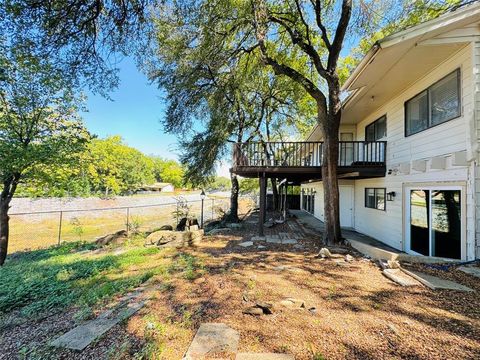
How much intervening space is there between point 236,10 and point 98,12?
167 inches

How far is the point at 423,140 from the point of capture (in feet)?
20.3

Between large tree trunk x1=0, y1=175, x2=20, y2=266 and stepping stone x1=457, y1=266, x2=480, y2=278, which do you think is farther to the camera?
large tree trunk x1=0, y1=175, x2=20, y2=266

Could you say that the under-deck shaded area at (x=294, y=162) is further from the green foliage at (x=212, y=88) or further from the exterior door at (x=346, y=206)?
the green foliage at (x=212, y=88)

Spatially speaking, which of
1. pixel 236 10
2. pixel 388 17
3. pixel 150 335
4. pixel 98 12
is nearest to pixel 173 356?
pixel 150 335

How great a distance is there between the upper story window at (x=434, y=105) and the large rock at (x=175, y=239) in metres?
6.92

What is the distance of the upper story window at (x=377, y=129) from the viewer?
341 inches

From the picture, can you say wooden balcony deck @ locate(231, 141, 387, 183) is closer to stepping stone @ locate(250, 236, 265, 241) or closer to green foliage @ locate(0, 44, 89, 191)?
stepping stone @ locate(250, 236, 265, 241)

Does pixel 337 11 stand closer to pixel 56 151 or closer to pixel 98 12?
pixel 98 12

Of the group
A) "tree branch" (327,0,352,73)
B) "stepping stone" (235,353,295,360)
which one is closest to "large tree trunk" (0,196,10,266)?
"stepping stone" (235,353,295,360)

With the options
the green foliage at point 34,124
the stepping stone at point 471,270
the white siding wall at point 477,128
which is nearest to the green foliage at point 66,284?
the green foliage at point 34,124

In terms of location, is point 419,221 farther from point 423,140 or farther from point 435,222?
point 423,140

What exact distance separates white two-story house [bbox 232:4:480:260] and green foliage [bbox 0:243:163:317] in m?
5.04

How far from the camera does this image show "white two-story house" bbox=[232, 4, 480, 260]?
15.5ft

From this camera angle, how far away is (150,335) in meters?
2.69
